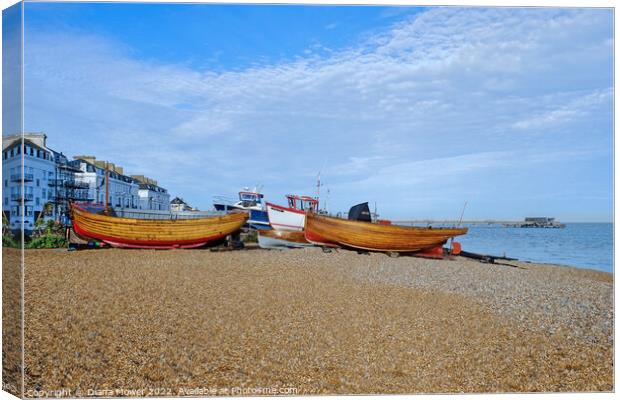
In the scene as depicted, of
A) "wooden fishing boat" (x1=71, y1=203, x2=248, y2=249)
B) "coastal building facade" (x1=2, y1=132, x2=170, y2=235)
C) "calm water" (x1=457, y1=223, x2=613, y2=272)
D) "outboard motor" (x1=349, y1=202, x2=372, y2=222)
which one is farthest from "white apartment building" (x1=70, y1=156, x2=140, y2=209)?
"calm water" (x1=457, y1=223, x2=613, y2=272)

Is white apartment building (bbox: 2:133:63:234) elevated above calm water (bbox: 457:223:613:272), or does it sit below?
above

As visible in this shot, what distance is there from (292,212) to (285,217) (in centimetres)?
47

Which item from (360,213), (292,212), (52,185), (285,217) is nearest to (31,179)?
(52,185)

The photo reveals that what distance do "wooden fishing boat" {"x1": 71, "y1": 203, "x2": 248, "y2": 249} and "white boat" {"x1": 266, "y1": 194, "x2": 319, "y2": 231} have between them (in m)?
0.48

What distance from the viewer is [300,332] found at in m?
4.20

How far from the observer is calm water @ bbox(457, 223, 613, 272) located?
164 inches

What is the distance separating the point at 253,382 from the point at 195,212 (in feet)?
8.86

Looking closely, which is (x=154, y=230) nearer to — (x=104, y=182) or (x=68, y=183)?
(x=104, y=182)

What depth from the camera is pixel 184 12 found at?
4.11 metres

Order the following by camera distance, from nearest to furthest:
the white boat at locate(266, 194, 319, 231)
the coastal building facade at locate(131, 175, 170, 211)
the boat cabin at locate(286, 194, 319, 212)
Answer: the coastal building facade at locate(131, 175, 170, 211) < the boat cabin at locate(286, 194, 319, 212) < the white boat at locate(266, 194, 319, 231)

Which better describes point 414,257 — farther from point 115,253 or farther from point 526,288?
point 115,253

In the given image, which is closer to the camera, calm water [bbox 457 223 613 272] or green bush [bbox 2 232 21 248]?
green bush [bbox 2 232 21 248]

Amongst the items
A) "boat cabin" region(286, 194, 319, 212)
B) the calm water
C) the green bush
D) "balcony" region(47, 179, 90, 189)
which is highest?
"balcony" region(47, 179, 90, 189)

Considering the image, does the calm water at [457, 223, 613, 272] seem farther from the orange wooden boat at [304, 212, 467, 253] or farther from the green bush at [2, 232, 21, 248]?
the green bush at [2, 232, 21, 248]
